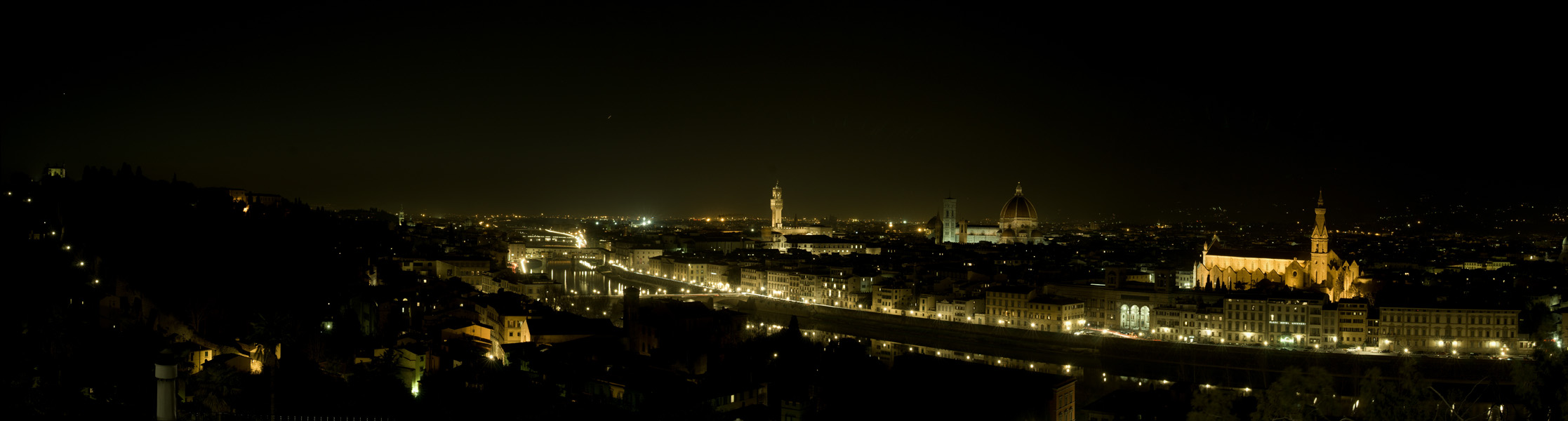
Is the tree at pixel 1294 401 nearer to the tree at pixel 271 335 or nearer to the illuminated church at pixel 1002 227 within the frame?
the tree at pixel 271 335

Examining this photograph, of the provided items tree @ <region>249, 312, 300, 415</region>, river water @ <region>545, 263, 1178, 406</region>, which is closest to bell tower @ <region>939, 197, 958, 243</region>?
river water @ <region>545, 263, 1178, 406</region>

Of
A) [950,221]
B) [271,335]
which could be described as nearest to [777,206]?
[950,221]

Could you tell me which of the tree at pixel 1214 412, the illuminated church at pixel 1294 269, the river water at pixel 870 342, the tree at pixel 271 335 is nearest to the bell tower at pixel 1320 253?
the illuminated church at pixel 1294 269

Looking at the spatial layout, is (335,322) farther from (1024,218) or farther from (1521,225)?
(1521,225)

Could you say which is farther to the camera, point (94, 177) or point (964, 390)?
point (94, 177)

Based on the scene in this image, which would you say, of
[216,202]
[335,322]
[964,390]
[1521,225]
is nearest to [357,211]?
[216,202]

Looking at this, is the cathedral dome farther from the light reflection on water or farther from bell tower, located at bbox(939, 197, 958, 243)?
the light reflection on water
